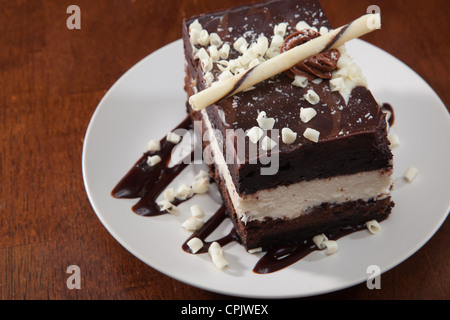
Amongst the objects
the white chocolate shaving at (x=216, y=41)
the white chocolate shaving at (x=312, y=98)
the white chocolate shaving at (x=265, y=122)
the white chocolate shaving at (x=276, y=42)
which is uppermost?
the white chocolate shaving at (x=216, y=41)

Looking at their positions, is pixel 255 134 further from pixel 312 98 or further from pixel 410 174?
pixel 410 174

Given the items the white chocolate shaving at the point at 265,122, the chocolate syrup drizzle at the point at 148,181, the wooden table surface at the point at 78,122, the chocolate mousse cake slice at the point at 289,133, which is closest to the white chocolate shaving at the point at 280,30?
the chocolate mousse cake slice at the point at 289,133

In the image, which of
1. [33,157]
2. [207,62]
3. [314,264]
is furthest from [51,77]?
[314,264]

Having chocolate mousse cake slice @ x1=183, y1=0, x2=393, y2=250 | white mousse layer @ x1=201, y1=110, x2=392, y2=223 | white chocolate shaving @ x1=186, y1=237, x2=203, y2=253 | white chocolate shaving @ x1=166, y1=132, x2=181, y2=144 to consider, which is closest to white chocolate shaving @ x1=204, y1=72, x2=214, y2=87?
chocolate mousse cake slice @ x1=183, y1=0, x2=393, y2=250

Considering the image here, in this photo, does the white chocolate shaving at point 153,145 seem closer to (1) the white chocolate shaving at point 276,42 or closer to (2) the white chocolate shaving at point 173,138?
(2) the white chocolate shaving at point 173,138

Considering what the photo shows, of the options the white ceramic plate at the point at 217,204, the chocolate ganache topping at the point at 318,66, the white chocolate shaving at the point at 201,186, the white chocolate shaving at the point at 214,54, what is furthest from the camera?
the white chocolate shaving at the point at 201,186

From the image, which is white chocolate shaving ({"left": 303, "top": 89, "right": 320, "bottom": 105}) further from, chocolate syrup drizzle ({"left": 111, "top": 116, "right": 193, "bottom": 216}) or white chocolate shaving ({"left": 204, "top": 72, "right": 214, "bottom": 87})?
chocolate syrup drizzle ({"left": 111, "top": 116, "right": 193, "bottom": 216})

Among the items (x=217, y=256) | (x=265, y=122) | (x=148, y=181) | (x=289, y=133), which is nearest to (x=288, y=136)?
(x=289, y=133)
